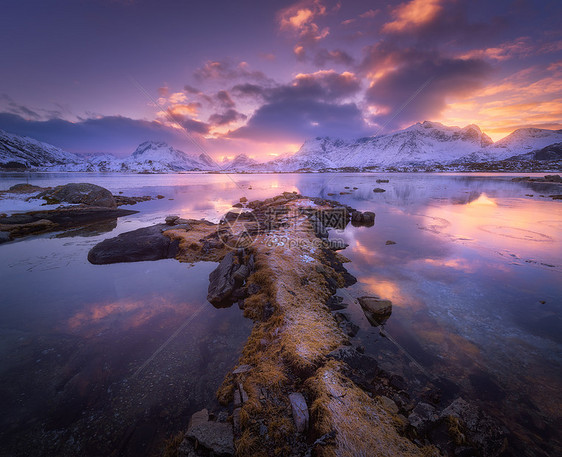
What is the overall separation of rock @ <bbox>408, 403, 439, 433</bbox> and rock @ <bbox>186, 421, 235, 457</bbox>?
3829mm

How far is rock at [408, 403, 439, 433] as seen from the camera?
4473 mm

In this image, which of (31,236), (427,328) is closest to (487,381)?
(427,328)

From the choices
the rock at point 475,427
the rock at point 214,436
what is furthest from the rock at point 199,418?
the rock at point 475,427

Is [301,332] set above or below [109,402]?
above

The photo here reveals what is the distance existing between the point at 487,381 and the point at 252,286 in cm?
842

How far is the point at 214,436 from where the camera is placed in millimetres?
4293

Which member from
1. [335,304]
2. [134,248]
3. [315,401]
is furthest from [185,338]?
[134,248]

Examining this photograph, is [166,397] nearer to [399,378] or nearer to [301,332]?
[301,332]

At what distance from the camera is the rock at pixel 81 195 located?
92.7ft

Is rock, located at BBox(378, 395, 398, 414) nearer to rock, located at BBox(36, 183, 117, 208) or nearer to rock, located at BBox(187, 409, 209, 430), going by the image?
rock, located at BBox(187, 409, 209, 430)

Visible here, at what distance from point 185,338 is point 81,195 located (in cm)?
3314

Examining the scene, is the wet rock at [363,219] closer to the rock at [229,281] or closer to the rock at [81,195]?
the rock at [229,281]

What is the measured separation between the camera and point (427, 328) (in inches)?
315

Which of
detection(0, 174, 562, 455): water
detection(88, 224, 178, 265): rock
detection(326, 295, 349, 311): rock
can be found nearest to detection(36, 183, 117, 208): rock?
detection(0, 174, 562, 455): water
